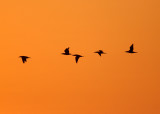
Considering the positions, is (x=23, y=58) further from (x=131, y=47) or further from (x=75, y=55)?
(x=131, y=47)

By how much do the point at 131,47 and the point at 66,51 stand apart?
6549mm

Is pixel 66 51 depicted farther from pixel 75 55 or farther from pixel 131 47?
pixel 131 47

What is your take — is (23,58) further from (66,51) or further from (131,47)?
(131,47)

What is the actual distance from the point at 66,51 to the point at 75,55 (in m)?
2.80

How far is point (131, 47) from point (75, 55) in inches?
266

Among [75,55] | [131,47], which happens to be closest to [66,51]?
[75,55]

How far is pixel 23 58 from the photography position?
195 ft

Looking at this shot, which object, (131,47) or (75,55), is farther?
(75,55)

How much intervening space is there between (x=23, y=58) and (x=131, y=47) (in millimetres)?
11504

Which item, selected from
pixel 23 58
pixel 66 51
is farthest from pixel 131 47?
pixel 23 58

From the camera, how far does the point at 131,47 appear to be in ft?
184

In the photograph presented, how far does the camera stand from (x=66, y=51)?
57.2 metres
